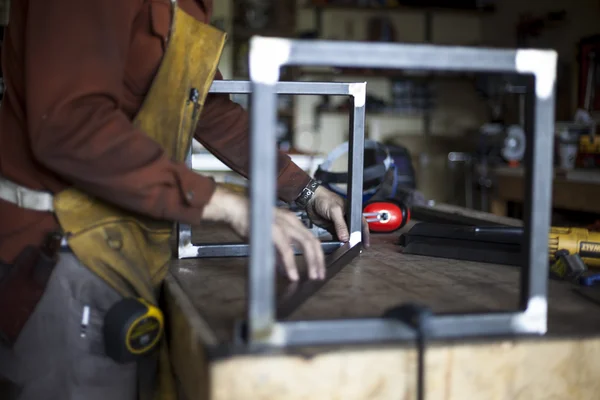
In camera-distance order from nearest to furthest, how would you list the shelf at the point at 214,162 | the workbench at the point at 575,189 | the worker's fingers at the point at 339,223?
the worker's fingers at the point at 339,223, the workbench at the point at 575,189, the shelf at the point at 214,162

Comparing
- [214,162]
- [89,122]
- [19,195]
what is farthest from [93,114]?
[214,162]

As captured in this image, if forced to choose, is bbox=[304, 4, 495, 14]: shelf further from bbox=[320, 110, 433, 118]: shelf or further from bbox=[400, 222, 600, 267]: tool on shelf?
bbox=[400, 222, 600, 267]: tool on shelf

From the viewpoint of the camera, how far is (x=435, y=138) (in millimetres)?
5871

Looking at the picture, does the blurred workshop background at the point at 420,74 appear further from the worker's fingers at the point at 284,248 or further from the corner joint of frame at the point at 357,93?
the worker's fingers at the point at 284,248

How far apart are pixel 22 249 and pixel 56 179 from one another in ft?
0.35

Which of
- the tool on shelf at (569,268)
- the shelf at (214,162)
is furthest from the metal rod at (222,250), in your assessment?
the shelf at (214,162)

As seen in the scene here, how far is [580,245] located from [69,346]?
84cm

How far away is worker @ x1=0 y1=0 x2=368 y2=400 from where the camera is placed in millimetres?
773

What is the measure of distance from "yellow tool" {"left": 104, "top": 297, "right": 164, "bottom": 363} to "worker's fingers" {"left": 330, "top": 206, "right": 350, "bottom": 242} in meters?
0.45

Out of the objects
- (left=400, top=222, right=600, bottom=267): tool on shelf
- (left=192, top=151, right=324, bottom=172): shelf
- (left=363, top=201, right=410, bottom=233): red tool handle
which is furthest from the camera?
(left=192, top=151, right=324, bottom=172): shelf

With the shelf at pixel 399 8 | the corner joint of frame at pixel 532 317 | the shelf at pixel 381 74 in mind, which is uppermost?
the shelf at pixel 399 8

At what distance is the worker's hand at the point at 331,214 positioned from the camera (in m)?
1.23

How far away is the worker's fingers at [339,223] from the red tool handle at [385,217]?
0.94 feet

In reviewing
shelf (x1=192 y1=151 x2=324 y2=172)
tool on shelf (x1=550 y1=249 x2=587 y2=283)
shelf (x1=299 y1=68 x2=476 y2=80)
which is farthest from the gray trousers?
shelf (x1=299 y1=68 x2=476 y2=80)
